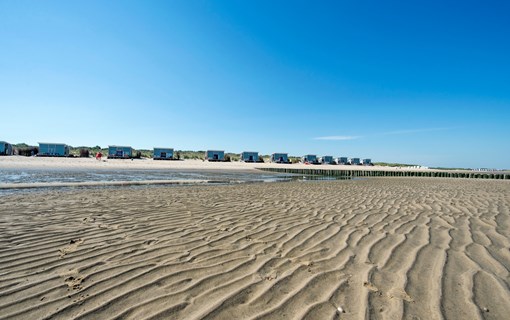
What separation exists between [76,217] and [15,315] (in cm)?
465

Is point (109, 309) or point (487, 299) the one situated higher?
point (487, 299)

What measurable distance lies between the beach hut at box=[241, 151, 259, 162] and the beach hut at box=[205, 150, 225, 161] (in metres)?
6.06

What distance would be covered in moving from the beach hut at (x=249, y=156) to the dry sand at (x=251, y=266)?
6435 centimetres

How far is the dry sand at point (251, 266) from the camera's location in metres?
2.76

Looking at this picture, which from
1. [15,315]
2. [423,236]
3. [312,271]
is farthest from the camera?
[423,236]

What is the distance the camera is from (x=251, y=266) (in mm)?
3805

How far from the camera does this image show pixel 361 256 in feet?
13.9

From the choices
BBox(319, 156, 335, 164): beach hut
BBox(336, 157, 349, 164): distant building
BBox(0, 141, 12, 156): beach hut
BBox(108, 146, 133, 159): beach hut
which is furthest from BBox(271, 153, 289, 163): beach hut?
BBox(0, 141, 12, 156): beach hut

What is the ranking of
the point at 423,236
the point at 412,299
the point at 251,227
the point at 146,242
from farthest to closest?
1. the point at 251,227
2. the point at 423,236
3. the point at 146,242
4. the point at 412,299

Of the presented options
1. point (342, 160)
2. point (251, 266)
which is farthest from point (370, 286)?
point (342, 160)

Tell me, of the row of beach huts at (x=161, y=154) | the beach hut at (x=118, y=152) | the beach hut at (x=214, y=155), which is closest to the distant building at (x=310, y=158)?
the row of beach huts at (x=161, y=154)

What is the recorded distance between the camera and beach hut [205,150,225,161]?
66.7 m

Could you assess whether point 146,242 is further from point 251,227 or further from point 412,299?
point 412,299

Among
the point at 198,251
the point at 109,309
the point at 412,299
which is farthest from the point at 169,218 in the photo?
the point at 412,299
